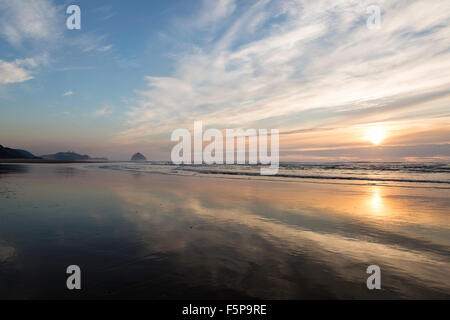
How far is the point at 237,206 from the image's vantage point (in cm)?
1255

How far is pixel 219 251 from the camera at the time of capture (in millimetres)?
6492

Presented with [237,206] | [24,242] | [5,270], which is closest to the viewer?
[5,270]

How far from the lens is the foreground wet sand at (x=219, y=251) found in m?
4.57

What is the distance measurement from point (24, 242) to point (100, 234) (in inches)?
74.4

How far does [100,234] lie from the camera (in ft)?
24.8

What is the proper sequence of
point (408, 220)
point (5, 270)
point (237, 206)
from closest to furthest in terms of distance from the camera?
point (5, 270)
point (408, 220)
point (237, 206)

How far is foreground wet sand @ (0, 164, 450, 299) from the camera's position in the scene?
15.0ft

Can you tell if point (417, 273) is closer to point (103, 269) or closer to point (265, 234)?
point (265, 234)
